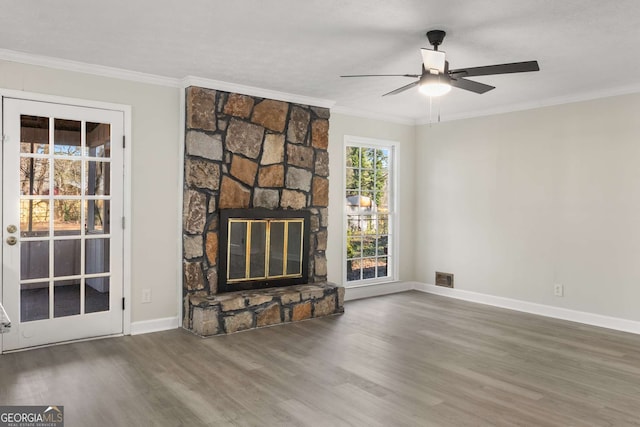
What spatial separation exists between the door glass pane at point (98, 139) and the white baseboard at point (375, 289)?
3.28 meters

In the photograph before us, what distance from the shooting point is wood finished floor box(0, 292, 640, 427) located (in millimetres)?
2842

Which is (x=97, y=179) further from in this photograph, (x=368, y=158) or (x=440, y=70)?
(x=368, y=158)

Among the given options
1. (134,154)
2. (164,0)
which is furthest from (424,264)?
(164,0)

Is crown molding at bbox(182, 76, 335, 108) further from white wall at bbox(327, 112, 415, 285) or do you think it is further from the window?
the window

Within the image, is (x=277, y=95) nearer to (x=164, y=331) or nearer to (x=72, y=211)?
(x=72, y=211)

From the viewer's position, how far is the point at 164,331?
4570mm

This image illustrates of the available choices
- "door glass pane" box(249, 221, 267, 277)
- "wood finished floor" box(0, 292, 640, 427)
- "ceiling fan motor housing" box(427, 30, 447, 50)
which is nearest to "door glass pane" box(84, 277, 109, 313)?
"wood finished floor" box(0, 292, 640, 427)

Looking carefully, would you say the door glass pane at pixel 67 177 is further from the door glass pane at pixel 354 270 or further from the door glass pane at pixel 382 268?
the door glass pane at pixel 382 268

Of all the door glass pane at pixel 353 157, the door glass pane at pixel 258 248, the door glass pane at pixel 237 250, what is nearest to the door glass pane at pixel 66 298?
the door glass pane at pixel 237 250

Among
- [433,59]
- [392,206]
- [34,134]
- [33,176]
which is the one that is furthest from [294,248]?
[433,59]

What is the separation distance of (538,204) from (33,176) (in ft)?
16.9

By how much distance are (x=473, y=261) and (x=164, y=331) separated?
3.86 meters

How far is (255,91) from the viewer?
4977mm

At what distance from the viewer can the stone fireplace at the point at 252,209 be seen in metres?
4.64
